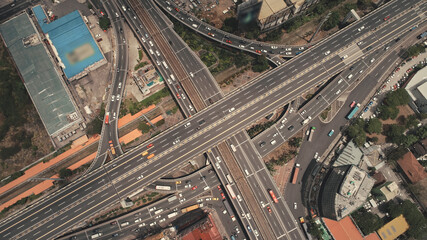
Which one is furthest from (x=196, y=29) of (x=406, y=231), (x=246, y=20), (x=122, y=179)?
(x=406, y=231)

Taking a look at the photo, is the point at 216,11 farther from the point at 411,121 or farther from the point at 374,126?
the point at 411,121

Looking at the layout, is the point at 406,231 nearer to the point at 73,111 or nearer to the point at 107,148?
the point at 107,148

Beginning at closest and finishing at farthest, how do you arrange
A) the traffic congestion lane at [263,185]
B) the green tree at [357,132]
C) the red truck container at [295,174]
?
the traffic congestion lane at [263,185] → the green tree at [357,132] → the red truck container at [295,174]

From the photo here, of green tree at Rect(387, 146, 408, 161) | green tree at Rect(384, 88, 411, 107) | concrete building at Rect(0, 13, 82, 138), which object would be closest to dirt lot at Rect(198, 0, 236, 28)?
concrete building at Rect(0, 13, 82, 138)

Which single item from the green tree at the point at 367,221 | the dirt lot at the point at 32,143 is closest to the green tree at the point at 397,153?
the green tree at the point at 367,221

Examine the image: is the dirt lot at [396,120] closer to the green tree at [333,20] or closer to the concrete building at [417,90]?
the concrete building at [417,90]

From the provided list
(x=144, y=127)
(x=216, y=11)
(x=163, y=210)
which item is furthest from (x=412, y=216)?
(x=216, y=11)
